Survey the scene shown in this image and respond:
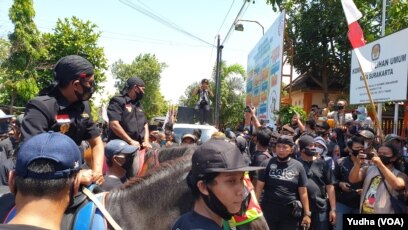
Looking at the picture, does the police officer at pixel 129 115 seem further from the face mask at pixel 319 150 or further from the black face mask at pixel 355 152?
the black face mask at pixel 355 152

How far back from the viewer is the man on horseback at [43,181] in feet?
6.33

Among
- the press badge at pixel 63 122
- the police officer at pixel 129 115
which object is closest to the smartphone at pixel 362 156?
the police officer at pixel 129 115

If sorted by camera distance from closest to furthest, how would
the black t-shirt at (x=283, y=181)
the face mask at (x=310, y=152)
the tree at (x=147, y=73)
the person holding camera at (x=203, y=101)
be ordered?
the black t-shirt at (x=283, y=181)
the face mask at (x=310, y=152)
the person holding camera at (x=203, y=101)
the tree at (x=147, y=73)

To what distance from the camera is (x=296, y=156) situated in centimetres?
797

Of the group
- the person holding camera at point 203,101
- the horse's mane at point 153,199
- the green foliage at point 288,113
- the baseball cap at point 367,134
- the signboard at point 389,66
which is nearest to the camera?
the horse's mane at point 153,199

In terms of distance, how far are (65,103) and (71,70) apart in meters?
0.31

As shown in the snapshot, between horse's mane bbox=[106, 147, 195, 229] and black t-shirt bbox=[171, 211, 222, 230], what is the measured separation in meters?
0.75

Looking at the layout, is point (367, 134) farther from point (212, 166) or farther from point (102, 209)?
point (102, 209)

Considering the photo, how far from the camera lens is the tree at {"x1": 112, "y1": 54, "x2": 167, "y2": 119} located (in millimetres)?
45938

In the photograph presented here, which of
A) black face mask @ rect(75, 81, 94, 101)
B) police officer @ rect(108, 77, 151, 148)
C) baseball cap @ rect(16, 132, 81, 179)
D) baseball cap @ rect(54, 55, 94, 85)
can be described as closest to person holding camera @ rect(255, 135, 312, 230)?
police officer @ rect(108, 77, 151, 148)

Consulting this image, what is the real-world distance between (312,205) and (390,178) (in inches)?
65.0

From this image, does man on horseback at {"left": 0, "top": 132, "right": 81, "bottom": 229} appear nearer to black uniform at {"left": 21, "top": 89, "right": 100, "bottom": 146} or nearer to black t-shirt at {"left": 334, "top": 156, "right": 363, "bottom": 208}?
black uniform at {"left": 21, "top": 89, "right": 100, "bottom": 146}

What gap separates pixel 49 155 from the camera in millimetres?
2000

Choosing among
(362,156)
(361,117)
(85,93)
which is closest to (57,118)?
(85,93)
